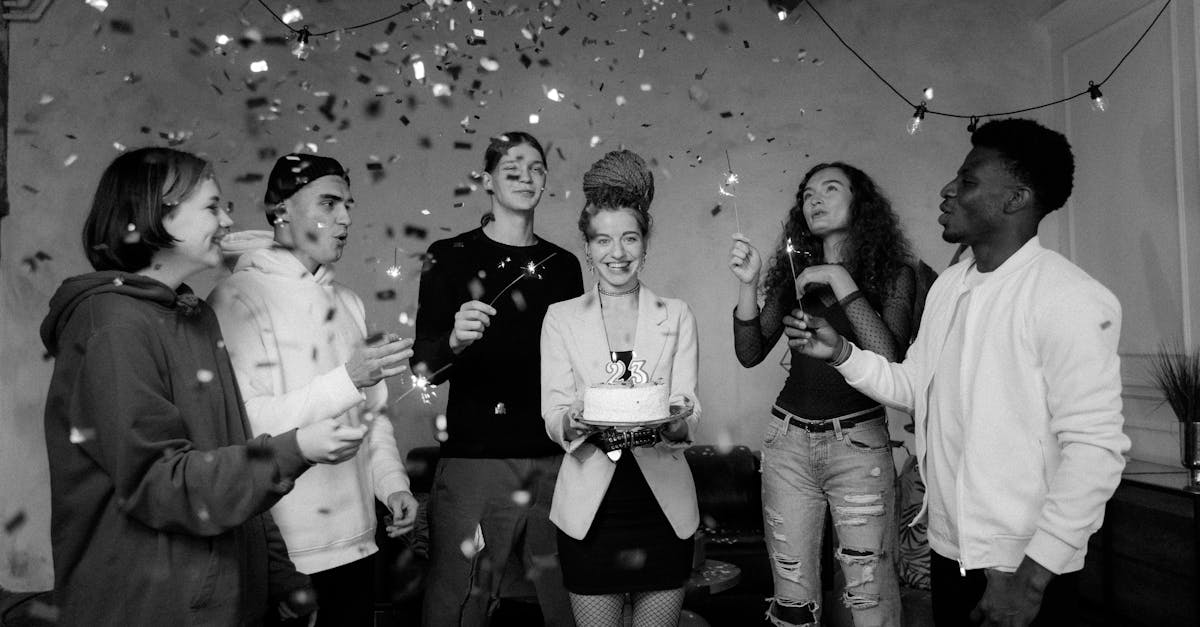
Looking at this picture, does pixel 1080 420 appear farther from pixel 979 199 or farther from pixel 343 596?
pixel 343 596

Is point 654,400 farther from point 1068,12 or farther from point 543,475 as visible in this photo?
point 1068,12

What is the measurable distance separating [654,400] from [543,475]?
62 cm

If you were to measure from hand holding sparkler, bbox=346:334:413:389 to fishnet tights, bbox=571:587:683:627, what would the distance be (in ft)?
3.09

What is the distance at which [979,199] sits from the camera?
1862 millimetres

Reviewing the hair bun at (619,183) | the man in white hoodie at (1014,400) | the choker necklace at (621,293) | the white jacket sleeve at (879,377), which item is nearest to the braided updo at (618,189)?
A: the hair bun at (619,183)

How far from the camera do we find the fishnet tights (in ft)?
7.34

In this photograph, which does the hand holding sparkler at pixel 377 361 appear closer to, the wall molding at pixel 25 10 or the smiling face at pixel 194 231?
the smiling face at pixel 194 231

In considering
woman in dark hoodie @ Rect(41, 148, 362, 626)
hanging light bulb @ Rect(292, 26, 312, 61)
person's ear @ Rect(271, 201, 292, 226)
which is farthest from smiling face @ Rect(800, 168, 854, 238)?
hanging light bulb @ Rect(292, 26, 312, 61)

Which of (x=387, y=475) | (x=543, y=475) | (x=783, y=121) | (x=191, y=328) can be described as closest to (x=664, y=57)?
(x=783, y=121)

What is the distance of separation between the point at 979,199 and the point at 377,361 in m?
1.27

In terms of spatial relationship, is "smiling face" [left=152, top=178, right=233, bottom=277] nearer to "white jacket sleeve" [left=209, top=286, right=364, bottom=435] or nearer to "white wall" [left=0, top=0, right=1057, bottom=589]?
"white jacket sleeve" [left=209, top=286, right=364, bottom=435]

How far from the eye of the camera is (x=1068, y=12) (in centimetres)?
463

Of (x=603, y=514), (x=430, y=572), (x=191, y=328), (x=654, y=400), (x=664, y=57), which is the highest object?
(x=664, y=57)

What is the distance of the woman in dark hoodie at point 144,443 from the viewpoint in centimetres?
136
